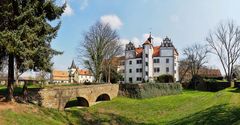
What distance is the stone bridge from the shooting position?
93.5 ft

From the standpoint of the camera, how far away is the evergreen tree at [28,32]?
829 inches

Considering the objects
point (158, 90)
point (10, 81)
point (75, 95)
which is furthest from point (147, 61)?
point (10, 81)

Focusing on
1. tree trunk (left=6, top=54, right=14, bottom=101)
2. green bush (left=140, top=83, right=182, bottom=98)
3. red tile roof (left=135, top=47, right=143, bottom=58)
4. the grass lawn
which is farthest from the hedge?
tree trunk (left=6, top=54, right=14, bottom=101)

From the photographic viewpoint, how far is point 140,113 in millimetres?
32094

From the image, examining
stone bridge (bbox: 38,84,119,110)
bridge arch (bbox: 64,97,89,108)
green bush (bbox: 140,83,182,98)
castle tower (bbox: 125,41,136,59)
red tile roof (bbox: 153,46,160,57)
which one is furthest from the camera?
castle tower (bbox: 125,41,136,59)

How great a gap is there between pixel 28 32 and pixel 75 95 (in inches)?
502

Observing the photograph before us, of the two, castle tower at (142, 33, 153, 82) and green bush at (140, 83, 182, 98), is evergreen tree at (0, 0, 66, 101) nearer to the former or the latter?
Answer: green bush at (140, 83, 182, 98)

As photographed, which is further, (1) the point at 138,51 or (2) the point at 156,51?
(1) the point at 138,51

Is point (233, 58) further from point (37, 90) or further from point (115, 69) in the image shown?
point (37, 90)

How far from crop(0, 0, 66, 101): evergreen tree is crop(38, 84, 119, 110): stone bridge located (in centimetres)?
500

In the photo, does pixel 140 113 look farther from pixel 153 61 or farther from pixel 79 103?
pixel 153 61

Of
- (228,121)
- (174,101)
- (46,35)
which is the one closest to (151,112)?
(174,101)

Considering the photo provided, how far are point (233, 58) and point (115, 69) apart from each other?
25064 millimetres

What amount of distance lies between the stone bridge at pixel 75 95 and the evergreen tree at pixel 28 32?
197 inches
